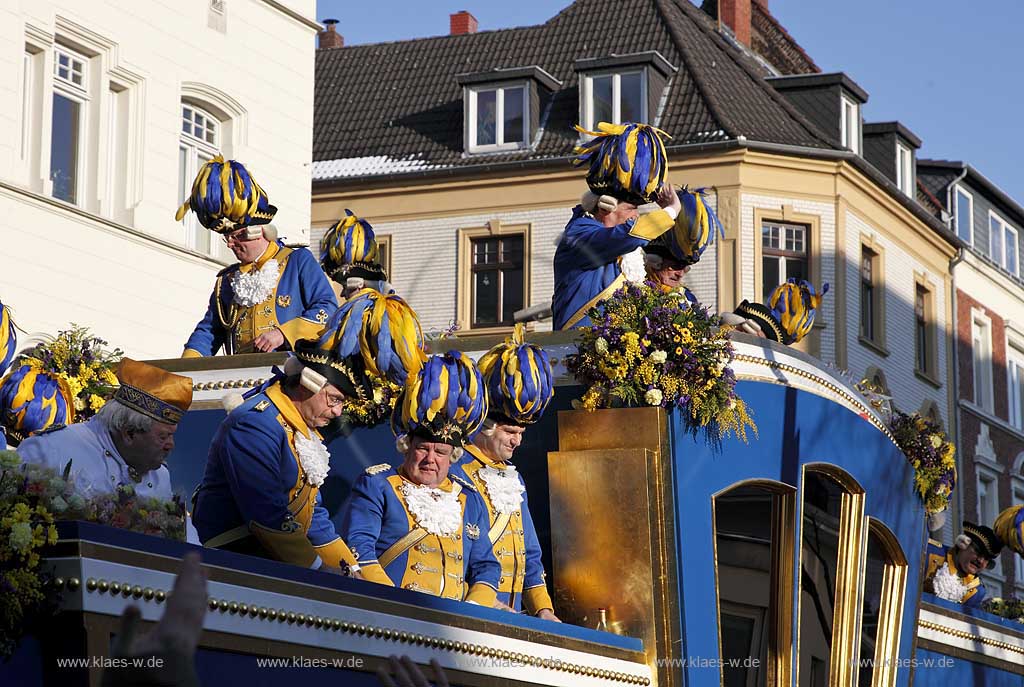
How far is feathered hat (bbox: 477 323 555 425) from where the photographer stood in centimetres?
674

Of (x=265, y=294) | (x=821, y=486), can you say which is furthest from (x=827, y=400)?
(x=265, y=294)

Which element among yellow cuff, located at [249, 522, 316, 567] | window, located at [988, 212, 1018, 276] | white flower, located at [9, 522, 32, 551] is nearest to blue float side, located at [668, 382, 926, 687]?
yellow cuff, located at [249, 522, 316, 567]

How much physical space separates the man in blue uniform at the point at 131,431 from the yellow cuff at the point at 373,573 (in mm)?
706

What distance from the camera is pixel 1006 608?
12.7 m

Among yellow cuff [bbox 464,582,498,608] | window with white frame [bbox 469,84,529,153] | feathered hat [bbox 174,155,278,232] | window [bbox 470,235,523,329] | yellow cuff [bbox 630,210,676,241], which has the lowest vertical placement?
yellow cuff [bbox 464,582,498,608]

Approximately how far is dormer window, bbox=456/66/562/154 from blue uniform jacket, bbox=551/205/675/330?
23.5m

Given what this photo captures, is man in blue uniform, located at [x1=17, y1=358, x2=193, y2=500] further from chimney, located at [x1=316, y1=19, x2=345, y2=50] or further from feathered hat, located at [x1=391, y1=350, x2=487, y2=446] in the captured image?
chimney, located at [x1=316, y1=19, x2=345, y2=50]

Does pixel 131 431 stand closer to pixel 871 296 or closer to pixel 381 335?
pixel 381 335

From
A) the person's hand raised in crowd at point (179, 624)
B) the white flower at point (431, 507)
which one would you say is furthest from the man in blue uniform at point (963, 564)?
the person's hand raised in crowd at point (179, 624)

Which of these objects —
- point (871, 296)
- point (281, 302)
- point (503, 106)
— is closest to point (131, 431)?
point (281, 302)

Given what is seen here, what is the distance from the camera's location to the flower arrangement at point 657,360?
730 centimetres

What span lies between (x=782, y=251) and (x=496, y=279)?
493 centimetres

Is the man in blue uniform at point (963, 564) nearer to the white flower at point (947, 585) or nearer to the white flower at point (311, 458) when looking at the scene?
the white flower at point (947, 585)

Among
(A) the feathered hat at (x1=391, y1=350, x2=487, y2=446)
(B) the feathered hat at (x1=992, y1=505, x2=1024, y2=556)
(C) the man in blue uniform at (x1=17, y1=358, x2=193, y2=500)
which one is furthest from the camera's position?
(B) the feathered hat at (x1=992, y1=505, x2=1024, y2=556)
